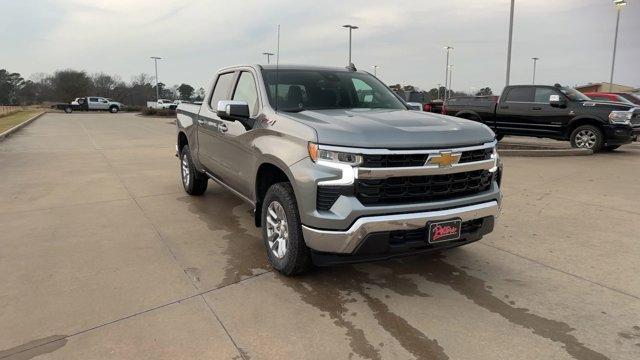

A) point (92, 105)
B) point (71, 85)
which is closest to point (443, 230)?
point (92, 105)

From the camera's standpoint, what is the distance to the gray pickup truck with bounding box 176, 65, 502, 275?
3406mm

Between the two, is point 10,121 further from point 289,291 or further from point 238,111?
point 289,291

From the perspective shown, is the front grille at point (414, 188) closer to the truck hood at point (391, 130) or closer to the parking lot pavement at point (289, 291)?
the truck hood at point (391, 130)

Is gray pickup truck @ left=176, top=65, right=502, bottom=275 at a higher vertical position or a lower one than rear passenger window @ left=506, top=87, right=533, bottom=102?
lower

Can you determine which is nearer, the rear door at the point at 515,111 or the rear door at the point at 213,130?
the rear door at the point at 213,130

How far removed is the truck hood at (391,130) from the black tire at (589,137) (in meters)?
9.21

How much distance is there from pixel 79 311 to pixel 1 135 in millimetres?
16552

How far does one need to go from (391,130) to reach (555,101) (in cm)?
988

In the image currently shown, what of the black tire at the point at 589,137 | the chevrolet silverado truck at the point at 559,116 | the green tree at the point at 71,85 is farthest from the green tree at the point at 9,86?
the black tire at the point at 589,137

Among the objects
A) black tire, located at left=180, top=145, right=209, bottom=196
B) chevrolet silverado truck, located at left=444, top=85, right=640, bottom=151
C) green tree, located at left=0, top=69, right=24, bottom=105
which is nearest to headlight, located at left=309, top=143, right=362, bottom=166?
black tire, located at left=180, top=145, right=209, bottom=196

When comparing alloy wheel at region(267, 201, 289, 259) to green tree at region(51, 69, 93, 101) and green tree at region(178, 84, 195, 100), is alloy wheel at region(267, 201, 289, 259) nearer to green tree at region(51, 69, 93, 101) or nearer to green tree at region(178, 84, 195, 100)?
green tree at region(51, 69, 93, 101)

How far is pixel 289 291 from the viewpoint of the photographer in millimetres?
3822

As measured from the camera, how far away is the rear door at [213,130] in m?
5.55

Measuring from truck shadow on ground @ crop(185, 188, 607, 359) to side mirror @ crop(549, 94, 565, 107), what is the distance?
27.8 ft
